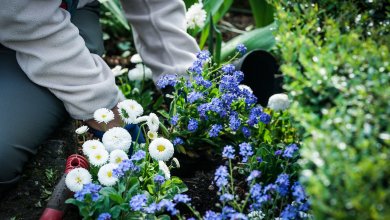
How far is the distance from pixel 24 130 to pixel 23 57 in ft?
0.73

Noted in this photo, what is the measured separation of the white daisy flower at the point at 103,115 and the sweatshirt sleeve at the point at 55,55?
6 centimetres

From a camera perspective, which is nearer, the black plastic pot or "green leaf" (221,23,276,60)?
the black plastic pot

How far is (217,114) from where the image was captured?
208 centimetres

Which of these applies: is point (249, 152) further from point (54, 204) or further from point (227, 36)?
point (227, 36)

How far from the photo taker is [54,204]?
5.95 ft

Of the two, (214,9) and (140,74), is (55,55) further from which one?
(214,9)

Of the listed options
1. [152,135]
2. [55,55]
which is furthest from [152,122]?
[55,55]

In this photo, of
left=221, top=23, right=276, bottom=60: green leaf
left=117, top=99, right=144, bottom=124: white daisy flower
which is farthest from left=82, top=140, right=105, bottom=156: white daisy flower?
left=221, top=23, right=276, bottom=60: green leaf

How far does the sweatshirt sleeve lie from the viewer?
1.83 m

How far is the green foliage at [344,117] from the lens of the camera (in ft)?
3.66

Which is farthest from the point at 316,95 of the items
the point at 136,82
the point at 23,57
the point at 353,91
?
the point at 136,82

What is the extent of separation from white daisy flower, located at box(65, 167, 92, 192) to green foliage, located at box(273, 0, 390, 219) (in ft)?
2.03

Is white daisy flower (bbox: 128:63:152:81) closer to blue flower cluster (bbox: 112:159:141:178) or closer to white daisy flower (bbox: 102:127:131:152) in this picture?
white daisy flower (bbox: 102:127:131:152)

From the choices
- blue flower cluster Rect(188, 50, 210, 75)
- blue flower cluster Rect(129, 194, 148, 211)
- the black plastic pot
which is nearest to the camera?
blue flower cluster Rect(129, 194, 148, 211)
